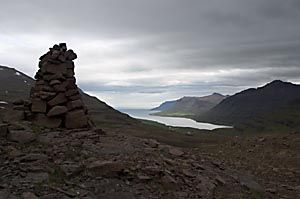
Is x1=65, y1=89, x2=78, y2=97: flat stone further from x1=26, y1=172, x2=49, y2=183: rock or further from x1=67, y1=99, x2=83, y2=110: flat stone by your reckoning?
x1=26, y1=172, x2=49, y2=183: rock

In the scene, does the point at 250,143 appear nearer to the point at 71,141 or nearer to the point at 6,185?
the point at 71,141

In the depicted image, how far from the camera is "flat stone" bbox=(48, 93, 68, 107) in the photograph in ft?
70.6

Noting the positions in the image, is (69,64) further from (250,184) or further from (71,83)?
(250,184)

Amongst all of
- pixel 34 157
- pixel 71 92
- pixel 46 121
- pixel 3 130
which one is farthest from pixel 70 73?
pixel 34 157

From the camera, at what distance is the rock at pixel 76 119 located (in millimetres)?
21500

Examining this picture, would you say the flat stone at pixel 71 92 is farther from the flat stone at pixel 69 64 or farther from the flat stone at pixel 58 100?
the flat stone at pixel 69 64

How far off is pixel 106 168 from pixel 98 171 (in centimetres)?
33

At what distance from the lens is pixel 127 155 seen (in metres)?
18.2

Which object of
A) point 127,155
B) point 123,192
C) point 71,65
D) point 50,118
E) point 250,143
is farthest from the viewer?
point 250,143

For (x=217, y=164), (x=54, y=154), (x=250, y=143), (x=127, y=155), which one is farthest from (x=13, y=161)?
(x=250, y=143)

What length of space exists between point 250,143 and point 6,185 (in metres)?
21.0

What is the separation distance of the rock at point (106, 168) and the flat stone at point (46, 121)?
18.5ft

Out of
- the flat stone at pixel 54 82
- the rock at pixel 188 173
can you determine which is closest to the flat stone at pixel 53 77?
the flat stone at pixel 54 82

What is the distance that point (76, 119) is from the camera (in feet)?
71.2
